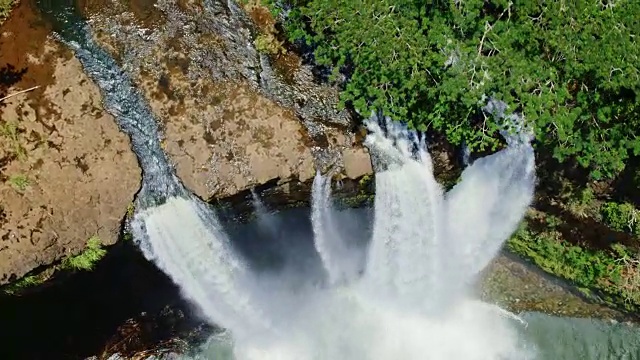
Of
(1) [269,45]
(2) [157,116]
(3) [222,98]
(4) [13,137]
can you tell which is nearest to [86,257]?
(4) [13,137]

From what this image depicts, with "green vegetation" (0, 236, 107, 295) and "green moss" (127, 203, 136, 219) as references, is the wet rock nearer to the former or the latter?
"green moss" (127, 203, 136, 219)

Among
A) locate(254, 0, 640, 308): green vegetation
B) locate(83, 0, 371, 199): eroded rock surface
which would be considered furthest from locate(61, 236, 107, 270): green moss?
locate(254, 0, 640, 308): green vegetation

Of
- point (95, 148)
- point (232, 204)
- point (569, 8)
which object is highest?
point (569, 8)

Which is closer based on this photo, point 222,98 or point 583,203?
point 222,98

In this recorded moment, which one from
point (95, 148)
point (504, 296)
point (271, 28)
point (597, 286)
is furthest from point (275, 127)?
point (597, 286)

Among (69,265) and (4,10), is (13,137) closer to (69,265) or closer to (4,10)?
(69,265)

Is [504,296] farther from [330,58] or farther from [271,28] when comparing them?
[271,28]
